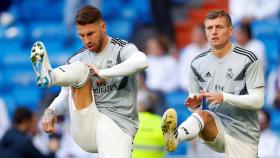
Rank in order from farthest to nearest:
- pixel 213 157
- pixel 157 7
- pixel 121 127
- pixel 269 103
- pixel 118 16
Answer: pixel 118 16, pixel 157 7, pixel 269 103, pixel 213 157, pixel 121 127

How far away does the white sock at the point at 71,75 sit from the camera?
912cm

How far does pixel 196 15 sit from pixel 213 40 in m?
7.32

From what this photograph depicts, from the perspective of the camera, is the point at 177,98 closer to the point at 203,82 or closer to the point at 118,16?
the point at 118,16

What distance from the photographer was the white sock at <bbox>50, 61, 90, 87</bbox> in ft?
29.9

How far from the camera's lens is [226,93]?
948 cm

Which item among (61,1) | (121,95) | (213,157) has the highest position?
(61,1)

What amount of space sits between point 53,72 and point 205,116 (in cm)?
150

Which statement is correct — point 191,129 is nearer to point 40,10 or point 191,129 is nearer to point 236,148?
point 236,148

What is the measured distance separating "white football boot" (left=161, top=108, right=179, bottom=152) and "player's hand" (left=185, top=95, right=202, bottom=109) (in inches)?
6.6

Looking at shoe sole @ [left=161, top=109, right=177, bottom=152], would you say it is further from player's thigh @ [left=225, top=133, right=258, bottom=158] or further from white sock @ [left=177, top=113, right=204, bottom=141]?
player's thigh @ [left=225, top=133, right=258, bottom=158]

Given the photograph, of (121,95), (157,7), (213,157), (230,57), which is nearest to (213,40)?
(230,57)

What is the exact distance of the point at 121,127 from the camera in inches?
379

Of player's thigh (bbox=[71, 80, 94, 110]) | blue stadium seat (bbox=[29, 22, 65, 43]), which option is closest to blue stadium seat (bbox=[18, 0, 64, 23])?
blue stadium seat (bbox=[29, 22, 65, 43])

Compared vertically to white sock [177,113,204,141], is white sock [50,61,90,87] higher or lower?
higher
